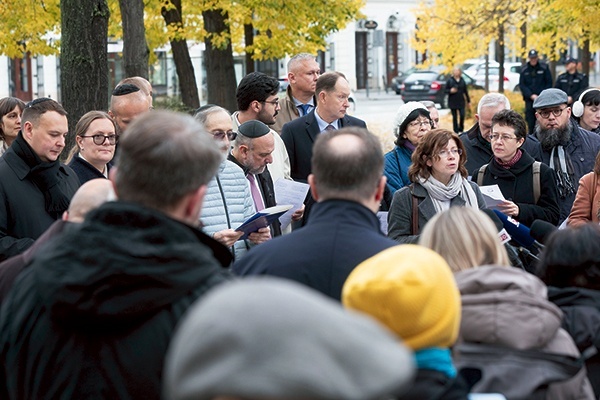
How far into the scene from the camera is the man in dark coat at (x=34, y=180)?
21.6ft

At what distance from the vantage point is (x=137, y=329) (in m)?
3.06

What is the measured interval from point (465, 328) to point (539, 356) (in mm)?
271

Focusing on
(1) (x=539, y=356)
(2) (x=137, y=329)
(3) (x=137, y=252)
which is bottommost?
(1) (x=539, y=356)

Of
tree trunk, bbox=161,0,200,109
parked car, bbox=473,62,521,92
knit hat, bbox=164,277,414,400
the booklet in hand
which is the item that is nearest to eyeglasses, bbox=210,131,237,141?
the booklet in hand

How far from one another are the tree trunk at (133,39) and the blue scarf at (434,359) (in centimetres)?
1201

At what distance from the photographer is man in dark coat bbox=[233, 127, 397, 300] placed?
4059mm

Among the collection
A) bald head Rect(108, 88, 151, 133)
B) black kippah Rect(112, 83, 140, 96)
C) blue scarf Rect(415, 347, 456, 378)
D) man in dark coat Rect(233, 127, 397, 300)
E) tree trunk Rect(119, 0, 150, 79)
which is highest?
tree trunk Rect(119, 0, 150, 79)

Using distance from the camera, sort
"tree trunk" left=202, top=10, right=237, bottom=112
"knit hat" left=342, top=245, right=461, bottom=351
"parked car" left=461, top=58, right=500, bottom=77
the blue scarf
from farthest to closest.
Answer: "parked car" left=461, top=58, right=500, bottom=77
"tree trunk" left=202, top=10, right=237, bottom=112
the blue scarf
"knit hat" left=342, top=245, right=461, bottom=351

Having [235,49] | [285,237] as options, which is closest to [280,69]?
[235,49]

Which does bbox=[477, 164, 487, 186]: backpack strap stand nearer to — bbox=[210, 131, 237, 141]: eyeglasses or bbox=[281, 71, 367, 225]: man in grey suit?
bbox=[281, 71, 367, 225]: man in grey suit

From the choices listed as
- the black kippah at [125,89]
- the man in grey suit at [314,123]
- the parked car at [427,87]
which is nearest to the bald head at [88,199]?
the black kippah at [125,89]

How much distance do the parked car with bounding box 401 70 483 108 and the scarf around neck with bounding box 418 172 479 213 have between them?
118ft

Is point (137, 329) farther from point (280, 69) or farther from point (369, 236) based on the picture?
point (280, 69)

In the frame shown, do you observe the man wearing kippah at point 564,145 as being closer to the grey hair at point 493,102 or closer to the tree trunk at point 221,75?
the grey hair at point 493,102
